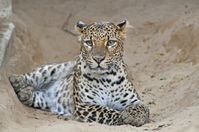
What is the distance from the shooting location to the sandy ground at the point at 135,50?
9.19m

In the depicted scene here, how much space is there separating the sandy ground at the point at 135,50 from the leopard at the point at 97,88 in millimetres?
257

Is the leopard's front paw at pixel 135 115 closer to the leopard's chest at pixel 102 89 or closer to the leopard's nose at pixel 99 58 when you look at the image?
the leopard's chest at pixel 102 89

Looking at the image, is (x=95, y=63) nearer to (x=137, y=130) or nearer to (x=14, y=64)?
(x=137, y=130)

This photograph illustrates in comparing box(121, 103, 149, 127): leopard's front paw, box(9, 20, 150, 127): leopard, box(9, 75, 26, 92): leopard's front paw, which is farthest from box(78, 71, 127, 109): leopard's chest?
box(9, 75, 26, 92): leopard's front paw

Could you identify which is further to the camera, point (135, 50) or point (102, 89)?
point (135, 50)

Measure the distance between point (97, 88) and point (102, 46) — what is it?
600 mm

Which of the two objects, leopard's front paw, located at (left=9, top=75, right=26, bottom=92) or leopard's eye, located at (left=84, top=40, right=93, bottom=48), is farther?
leopard's front paw, located at (left=9, top=75, right=26, bottom=92)

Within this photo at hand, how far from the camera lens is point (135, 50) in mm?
13422

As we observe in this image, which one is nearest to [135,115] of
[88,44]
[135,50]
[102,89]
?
[102,89]

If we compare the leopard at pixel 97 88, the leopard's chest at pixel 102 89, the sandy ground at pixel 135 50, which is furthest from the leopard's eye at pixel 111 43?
the sandy ground at pixel 135 50

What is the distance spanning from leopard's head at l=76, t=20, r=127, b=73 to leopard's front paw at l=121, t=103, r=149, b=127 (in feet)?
2.12

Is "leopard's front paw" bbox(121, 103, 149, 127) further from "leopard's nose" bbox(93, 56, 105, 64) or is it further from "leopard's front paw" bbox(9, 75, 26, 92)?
"leopard's front paw" bbox(9, 75, 26, 92)

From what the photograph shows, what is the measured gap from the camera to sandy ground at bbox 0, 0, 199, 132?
362 inches

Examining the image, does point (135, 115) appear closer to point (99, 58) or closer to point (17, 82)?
point (99, 58)
